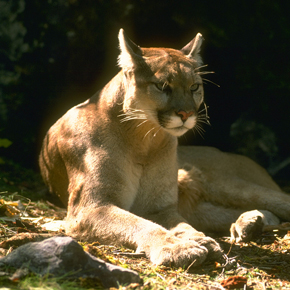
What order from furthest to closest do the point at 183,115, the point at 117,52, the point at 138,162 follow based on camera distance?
the point at 117,52
the point at 138,162
the point at 183,115

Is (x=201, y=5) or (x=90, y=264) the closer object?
(x=90, y=264)

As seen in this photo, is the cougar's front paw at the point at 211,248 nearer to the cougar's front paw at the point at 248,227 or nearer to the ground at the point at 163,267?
the ground at the point at 163,267

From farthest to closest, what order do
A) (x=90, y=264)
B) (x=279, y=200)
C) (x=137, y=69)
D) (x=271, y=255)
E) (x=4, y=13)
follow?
(x=4, y=13) < (x=279, y=200) < (x=137, y=69) < (x=271, y=255) < (x=90, y=264)

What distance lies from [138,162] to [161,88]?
71cm

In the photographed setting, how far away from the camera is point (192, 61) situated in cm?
361

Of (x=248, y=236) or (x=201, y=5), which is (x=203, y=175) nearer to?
(x=248, y=236)

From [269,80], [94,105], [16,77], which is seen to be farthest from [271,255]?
[16,77]

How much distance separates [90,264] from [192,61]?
7.15ft

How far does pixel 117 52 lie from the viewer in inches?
213

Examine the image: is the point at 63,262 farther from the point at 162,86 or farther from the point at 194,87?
the point at 194,87

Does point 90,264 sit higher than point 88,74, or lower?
lower

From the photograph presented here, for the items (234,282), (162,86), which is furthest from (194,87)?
(234,282)

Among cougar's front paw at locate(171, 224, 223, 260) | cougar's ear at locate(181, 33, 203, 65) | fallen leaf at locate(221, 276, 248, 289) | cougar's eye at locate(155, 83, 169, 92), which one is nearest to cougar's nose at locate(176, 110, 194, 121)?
cougar's eye at locate(155, 83, 169, 92)

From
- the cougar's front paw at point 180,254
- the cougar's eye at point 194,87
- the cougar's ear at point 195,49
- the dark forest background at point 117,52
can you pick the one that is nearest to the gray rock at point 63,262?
the cougar's front paw at point 180,254
